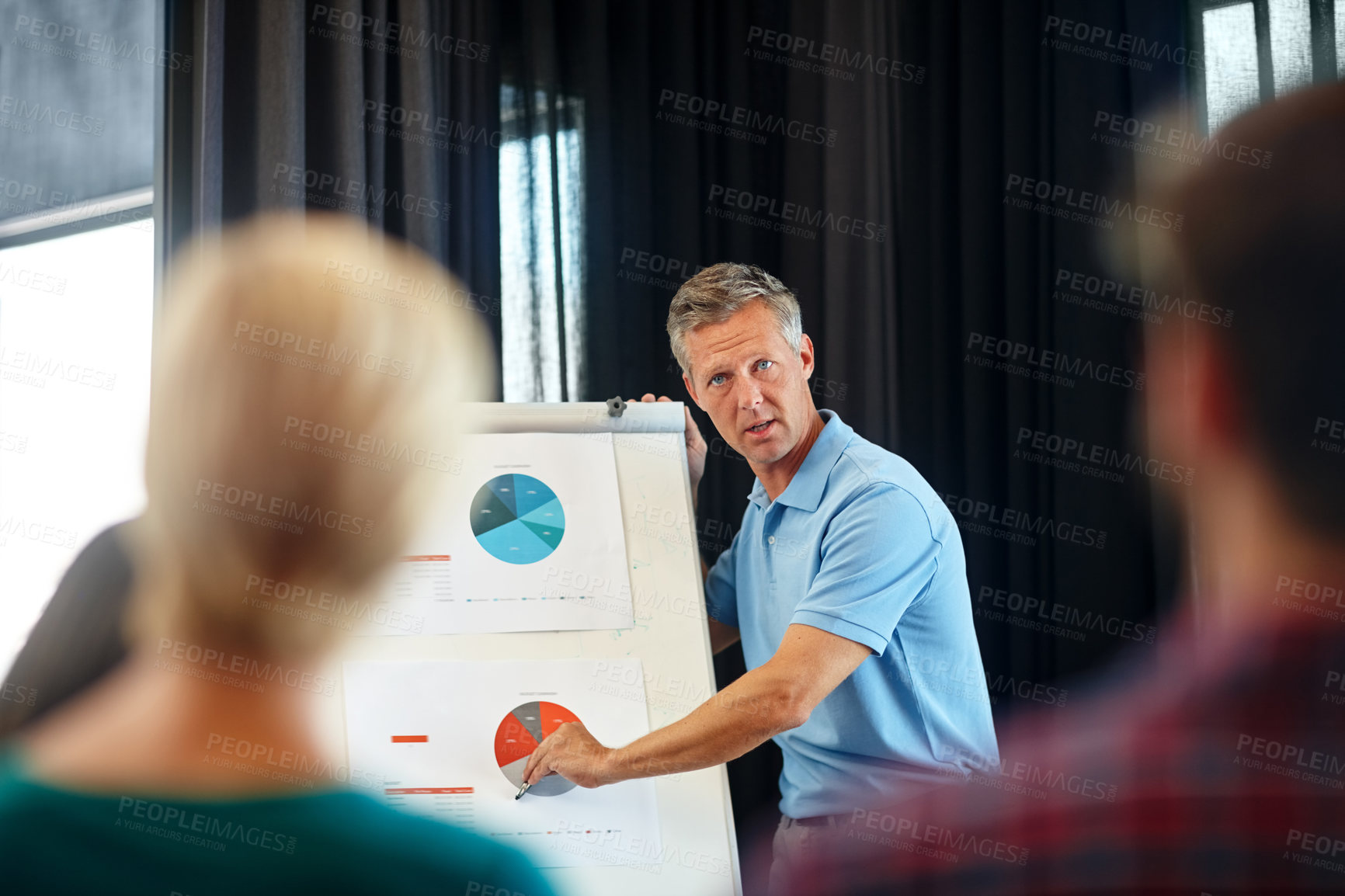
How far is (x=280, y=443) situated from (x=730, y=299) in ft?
4.14

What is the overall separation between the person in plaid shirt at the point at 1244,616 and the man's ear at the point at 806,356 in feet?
5.16

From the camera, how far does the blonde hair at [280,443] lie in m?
0.68

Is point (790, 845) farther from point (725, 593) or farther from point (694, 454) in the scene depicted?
point (694, 454)

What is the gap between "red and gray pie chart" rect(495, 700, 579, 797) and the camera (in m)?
1.51

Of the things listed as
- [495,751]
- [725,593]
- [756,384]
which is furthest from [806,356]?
[495,751]

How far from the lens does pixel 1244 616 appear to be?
1.00 ft

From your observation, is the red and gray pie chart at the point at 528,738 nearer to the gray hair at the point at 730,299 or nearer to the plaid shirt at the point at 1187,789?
the gray hair at the point at 730,299

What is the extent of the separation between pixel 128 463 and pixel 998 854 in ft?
7.02

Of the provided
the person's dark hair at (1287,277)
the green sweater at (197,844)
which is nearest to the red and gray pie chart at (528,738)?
the green sweater at (197,844)

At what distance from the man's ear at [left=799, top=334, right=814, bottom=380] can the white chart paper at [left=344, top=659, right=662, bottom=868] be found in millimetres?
717

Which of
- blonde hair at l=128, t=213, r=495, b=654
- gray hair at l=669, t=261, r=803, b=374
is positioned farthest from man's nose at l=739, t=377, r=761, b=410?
blonde hair at l=128, t=213, r=495, b=654

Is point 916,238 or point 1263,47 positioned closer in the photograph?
point 1263,47

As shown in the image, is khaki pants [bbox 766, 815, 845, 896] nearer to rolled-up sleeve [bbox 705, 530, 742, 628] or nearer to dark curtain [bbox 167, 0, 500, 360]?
Answer: rolled-up sleeve [bbox 705, 530, 742, 628]

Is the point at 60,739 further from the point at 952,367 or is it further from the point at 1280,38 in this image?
the point at 1280,38
